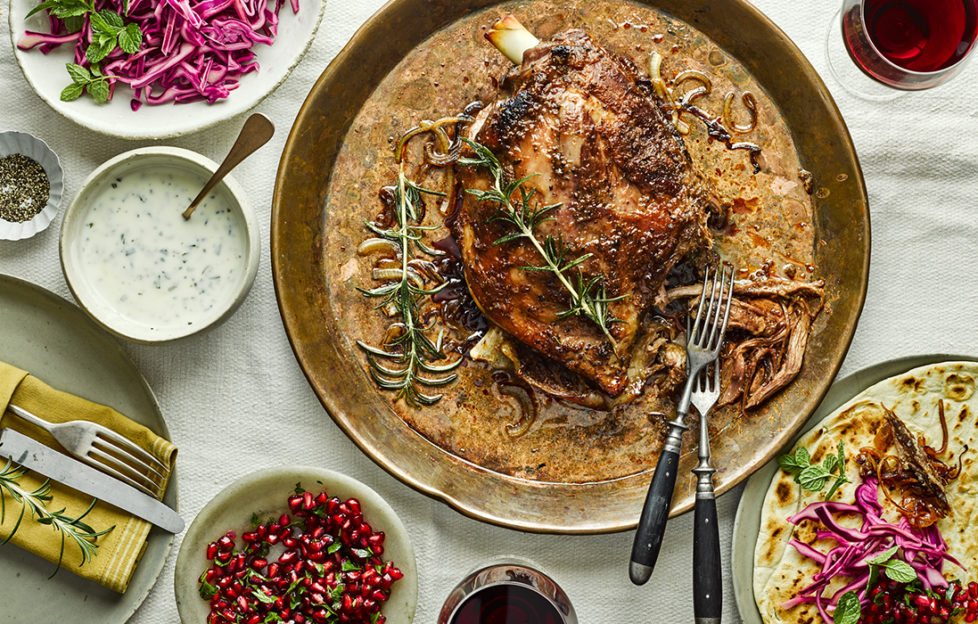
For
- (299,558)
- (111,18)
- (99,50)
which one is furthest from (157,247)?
(299,558)

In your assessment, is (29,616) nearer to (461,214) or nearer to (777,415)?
(461,214)

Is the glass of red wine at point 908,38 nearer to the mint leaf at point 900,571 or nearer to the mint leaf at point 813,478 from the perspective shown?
the mint leaf at point 813,478

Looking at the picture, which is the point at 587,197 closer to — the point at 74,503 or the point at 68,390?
the point at 68,390

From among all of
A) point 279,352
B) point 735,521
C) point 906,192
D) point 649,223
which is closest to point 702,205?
point 649,223

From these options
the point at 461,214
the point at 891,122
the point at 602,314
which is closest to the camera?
the point at 602,314

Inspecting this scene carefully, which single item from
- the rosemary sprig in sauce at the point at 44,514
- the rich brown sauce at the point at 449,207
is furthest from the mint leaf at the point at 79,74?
the rosemary sprig in sauce at the point at 44,514

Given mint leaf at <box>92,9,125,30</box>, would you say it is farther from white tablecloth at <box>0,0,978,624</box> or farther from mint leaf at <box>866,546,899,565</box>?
mint leaf at <box>866,546,899,565</box>
